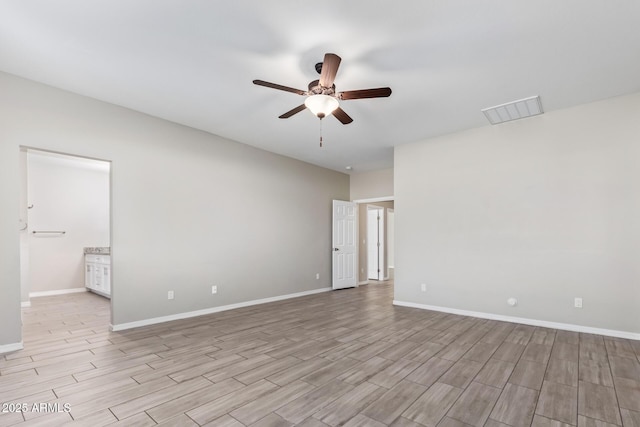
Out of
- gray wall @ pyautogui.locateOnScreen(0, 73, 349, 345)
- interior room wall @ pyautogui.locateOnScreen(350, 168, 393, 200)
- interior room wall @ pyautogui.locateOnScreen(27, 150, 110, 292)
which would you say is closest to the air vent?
interior room wall @ pyautogui.locateOnScreen(350, 168, 393, 200)

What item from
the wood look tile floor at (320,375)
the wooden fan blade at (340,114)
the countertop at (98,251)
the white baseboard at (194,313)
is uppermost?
the wooden fan blade at (340,114)

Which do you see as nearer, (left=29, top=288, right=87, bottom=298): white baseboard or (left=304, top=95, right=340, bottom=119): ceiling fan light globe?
Answer: (left=304, top=95, right=340, bottom=119): ceiling fan light globe

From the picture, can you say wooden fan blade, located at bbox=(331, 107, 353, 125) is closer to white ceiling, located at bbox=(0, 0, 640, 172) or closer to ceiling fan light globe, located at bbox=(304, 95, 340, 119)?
ceiling fan light globe, located at bbox=(304, 95, 340, 119)

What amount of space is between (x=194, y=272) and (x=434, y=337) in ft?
11.7

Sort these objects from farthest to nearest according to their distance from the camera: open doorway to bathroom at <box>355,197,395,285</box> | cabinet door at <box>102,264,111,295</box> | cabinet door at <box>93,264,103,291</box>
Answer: open doorway to bathroom at <box>355,197,395,285</box>, cabinet door at <box>93,264,103,291</box>, cabinet door at <box>102,264,111,295</box>

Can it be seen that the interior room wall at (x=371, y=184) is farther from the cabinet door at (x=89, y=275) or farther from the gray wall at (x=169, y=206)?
the cabinet door at (x=89, y=275)

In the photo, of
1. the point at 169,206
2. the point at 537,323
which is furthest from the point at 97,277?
the point at 537,323

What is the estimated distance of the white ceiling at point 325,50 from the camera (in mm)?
2326

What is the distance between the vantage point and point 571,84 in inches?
136

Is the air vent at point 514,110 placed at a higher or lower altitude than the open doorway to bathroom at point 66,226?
higher

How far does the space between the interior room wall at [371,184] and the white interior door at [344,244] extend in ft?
1.18

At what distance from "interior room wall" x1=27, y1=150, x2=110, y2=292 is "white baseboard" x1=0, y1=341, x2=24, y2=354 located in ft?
13.2

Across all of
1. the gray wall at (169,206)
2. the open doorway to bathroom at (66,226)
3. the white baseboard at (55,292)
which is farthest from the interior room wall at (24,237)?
the gray wall at (169,206)

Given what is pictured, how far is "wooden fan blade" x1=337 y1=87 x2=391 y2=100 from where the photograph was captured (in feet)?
8.90
